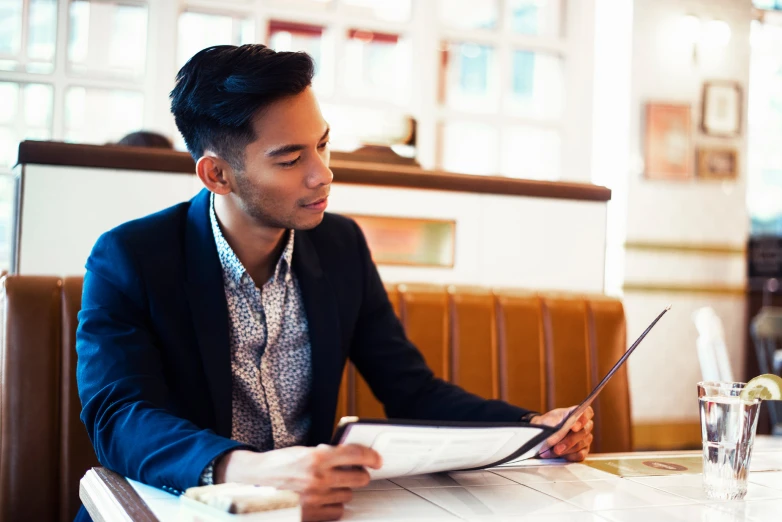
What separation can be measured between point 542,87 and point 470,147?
2.25 ft

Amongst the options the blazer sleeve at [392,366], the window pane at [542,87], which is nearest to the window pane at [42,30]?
the window pane at [542,87]

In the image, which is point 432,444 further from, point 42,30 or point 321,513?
point 42,30

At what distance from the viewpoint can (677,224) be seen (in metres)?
5.25

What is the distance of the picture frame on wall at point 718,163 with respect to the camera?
5312 mm

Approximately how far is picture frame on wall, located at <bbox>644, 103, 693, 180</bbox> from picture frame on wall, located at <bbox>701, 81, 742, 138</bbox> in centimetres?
15

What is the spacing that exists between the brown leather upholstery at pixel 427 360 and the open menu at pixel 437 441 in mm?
737

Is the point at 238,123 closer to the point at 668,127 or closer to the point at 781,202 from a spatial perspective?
the point at 668,127

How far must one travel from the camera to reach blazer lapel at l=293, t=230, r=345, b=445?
4.94ft

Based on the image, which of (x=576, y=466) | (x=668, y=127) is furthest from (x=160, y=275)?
(x=668, y=127)

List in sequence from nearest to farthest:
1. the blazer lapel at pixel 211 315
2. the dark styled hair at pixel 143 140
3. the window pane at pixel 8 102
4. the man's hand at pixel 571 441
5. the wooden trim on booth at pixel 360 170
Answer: the man's hand at pixel 571 441 < the blazer lapel at pixel 211 315 < the wooden trim on booth at pixel 360 170 < the dark styled hair at pixel 143 140 < the window pane at pixel 8 102

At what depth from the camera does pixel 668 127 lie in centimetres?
520

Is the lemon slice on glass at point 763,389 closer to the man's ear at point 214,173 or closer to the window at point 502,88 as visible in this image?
the man's ear at point 214,173

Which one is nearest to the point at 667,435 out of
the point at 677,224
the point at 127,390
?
the point at 677,224

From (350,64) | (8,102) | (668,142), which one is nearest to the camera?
(8,102)
